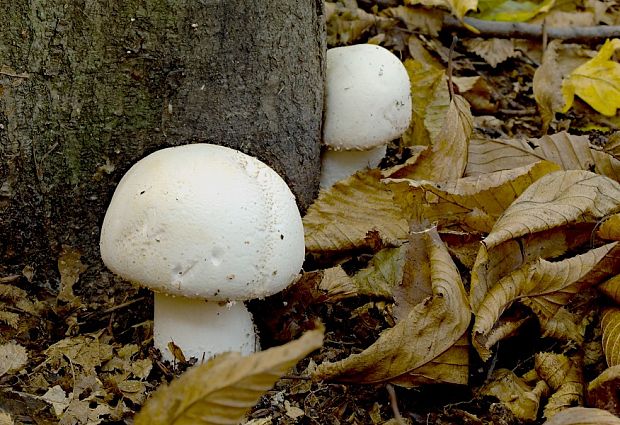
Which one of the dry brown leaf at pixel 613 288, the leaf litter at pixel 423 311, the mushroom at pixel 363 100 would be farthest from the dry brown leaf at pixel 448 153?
the dry brown leaf at pixel 613 288

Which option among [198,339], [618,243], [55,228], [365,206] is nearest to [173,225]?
[198,339]

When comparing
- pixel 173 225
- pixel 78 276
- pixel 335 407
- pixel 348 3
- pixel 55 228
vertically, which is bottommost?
pixel 335 407

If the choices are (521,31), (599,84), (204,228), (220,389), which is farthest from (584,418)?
(521,31)

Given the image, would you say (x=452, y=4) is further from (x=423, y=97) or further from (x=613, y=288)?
(x=613, y=288)

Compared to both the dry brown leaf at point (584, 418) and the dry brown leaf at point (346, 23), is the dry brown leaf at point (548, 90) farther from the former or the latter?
the dry brown leaf at point (584, 418)

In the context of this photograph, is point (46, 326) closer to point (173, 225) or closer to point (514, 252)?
point (173, 225)

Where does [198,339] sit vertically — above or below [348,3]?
below

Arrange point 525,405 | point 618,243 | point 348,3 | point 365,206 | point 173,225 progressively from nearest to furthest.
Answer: point 173,225 → point 525,405 → point 618,243 → point 365,206 → point 348,3

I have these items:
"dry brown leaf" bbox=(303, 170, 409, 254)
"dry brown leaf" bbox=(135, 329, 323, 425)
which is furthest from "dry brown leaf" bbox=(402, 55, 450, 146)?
"dry brown leaf" bbox=(135, 329, 323, 425)
